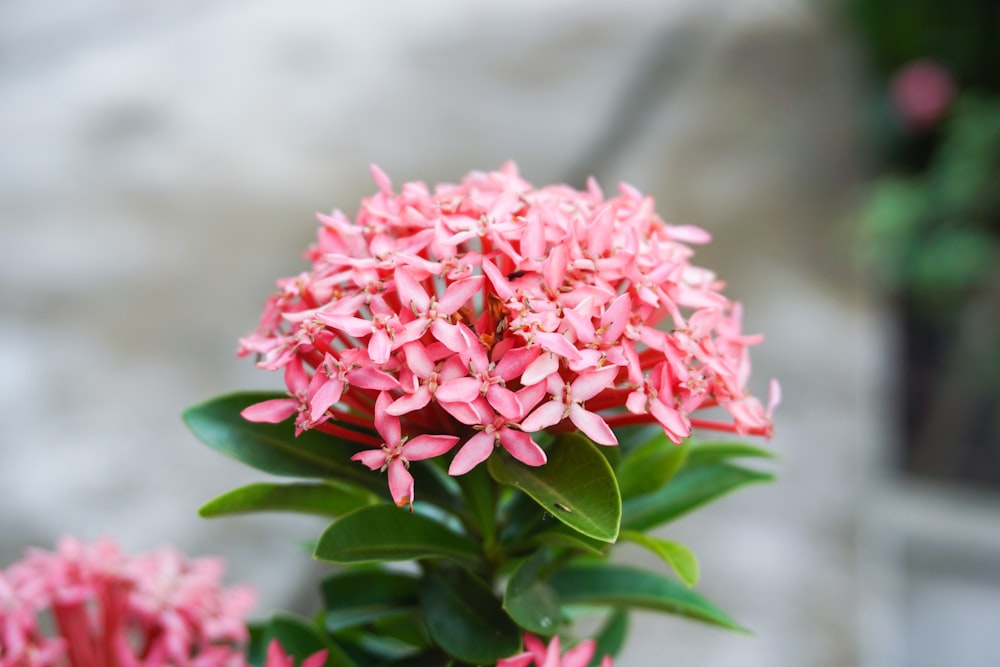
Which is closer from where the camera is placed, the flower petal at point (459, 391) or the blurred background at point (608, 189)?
the flower petal at point (459, 391)

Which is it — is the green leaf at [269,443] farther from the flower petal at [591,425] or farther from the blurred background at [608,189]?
the blurred background at [608,189]

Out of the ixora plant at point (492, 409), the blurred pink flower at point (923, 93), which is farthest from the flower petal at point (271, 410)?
the blurred pink flower at point (923, 93)

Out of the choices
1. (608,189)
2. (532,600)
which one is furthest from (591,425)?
(608,189)

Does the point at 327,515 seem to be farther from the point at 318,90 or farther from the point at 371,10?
the point at 371,10

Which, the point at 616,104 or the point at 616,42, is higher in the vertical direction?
the point at 616,42

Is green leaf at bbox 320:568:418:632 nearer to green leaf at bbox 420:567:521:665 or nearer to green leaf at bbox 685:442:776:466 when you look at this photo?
A: green leaf at bbox 420:567:521:665

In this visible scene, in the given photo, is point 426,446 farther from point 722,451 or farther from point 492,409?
point 722,451

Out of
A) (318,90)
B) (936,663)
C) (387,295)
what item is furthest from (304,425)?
(318,90)
